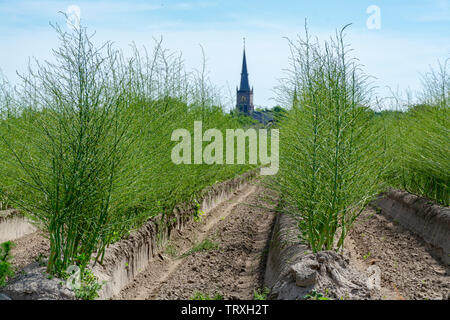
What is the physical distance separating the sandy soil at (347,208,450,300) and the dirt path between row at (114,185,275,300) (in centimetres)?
181

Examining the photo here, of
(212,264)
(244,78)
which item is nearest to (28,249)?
(212,264)

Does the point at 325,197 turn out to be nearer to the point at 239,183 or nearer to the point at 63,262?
the point at 63,262

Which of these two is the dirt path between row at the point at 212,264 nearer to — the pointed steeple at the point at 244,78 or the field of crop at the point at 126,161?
the field of crop at the point at 126,161

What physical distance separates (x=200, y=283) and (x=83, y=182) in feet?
8.22

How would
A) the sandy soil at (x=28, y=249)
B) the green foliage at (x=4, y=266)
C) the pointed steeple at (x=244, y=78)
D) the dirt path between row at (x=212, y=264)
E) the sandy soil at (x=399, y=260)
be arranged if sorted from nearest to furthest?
the green foliage at (x=4, y=266) → the sandy soil at (x=399, y=260) → the dirt path between row at (x=212, y=264) → the sandy soil at (x=28, y=249) → the pointed steeple at (x=244, y=78)

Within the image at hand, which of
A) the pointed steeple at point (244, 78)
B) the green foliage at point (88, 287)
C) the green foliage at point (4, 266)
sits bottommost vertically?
the green foliage at point (88, 287)

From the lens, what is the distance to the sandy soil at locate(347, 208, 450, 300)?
20.6 ft

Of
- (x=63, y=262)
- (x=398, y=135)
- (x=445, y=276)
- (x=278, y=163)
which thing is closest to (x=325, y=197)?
(x=278, y=163)

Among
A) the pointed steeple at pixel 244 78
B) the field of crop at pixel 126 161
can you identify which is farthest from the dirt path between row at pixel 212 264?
the pointed steeple at pixel 244 78

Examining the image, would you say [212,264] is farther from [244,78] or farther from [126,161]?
[244,78]

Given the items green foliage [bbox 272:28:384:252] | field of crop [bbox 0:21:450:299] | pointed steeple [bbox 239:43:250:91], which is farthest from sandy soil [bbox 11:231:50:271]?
pointed steeple [bbox 239:43:250:91]

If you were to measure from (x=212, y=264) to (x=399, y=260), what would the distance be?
322 centimetres

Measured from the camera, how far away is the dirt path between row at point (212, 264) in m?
6.61

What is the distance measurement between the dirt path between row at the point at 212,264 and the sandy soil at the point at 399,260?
5.95 feet
